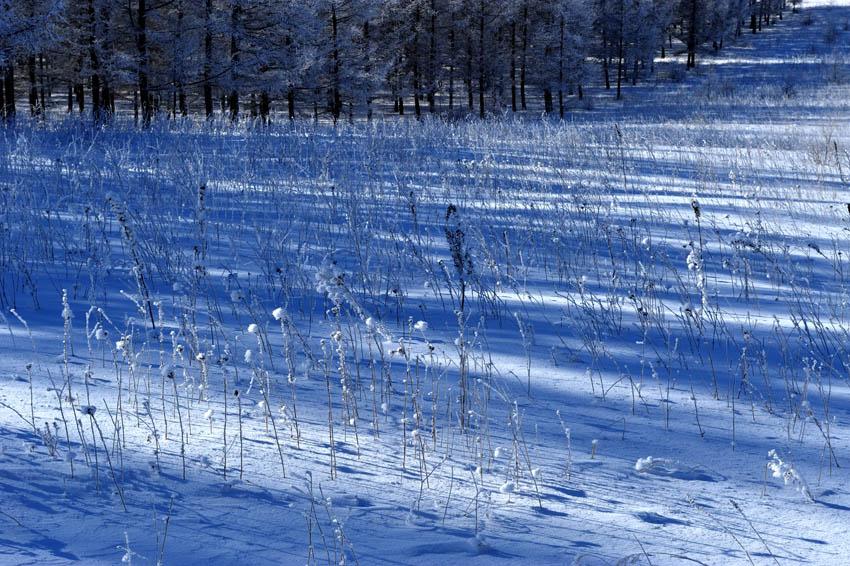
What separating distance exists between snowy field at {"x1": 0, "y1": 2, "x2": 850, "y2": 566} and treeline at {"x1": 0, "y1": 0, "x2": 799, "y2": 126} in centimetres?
1094

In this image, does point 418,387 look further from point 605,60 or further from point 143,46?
point 605,60

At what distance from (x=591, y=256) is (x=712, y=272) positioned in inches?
31.2

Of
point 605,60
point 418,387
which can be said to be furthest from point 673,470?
point 605,60

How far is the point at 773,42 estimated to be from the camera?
48719 millimetres

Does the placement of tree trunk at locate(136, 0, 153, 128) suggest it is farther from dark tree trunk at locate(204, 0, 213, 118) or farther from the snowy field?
the snowy field

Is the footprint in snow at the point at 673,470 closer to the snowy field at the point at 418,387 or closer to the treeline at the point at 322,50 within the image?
the snowy field at the point at 418,387

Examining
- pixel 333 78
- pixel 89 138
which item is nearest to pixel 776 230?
pixel 89 138

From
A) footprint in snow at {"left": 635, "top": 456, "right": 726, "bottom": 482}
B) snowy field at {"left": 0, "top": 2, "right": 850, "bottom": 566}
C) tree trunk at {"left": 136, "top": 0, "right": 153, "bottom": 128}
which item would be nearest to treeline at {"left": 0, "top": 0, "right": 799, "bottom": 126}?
tree trunk at {"left": 136, "top": 0, "right": 153, "bottom": 128}

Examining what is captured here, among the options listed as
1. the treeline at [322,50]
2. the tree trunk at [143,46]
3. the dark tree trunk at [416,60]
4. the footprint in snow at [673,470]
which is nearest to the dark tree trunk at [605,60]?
the treeline at [322,50]

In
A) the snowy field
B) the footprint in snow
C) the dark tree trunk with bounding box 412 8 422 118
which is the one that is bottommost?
the footprint in snow

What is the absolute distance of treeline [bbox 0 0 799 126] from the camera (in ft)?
62.4

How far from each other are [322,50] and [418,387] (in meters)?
24.9

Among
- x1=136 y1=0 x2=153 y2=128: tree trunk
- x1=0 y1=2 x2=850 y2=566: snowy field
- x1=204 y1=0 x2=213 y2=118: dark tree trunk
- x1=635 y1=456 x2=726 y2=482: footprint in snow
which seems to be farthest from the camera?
x1=204 y1=0 x2=213 y2=118: dark tree trunk

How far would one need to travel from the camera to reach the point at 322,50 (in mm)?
25672
